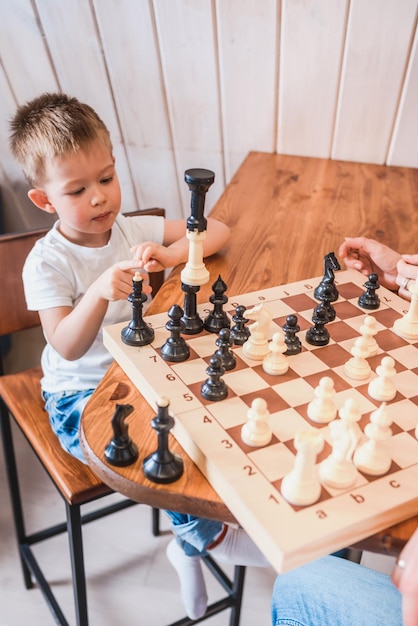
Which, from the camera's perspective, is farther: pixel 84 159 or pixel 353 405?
pixel 84 159

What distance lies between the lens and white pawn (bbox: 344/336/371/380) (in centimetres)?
106

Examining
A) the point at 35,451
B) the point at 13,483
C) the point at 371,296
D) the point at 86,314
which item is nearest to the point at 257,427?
the point at 371,296

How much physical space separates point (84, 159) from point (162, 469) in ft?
3.07

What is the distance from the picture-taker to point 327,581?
1.13 metres

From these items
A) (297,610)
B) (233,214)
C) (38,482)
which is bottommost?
(38,482)

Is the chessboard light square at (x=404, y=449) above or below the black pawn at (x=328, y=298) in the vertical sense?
above

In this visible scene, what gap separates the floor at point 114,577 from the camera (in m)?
1.89

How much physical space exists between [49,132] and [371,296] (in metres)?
0.90

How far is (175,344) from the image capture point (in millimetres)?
1079

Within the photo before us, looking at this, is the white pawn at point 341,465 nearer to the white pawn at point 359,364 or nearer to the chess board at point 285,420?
the chess board at point 285,420

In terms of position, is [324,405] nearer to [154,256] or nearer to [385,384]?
[385,384]

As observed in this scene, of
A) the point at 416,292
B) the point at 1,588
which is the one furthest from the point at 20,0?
the point at 1,588

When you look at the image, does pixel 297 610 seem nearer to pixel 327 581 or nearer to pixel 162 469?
pixel 327 581

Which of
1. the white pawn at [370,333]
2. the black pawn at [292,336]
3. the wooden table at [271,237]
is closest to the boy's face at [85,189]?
the wooden table at [271,237]
